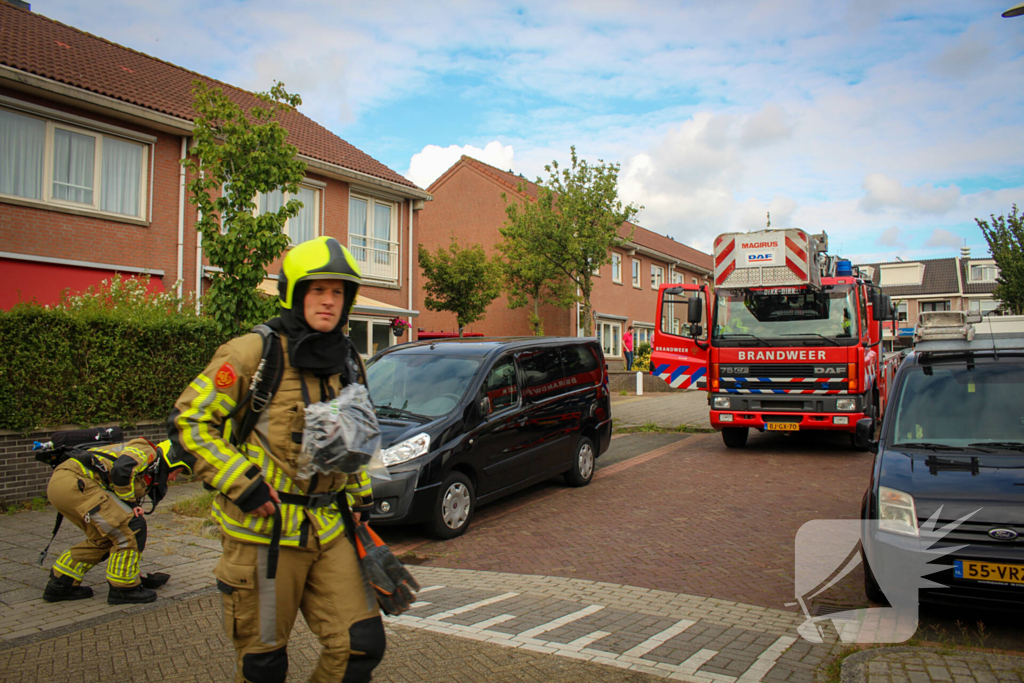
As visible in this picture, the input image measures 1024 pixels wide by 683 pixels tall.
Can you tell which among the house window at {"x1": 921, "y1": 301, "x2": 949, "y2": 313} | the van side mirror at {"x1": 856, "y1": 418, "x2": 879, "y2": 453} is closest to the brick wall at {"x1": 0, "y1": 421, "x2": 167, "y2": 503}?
the van side mirror at {"x1": 856, "y1": 418, "x2": 879, "y2": 453}

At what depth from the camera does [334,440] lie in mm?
2518

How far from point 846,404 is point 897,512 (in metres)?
6.69

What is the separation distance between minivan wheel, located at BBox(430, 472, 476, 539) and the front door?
6.13m

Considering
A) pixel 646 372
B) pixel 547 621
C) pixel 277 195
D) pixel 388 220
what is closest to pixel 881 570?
pixel 547 621

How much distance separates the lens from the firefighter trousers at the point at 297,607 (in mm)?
2480

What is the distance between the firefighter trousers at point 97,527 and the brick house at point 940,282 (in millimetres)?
62745

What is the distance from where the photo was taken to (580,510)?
7.95 metres

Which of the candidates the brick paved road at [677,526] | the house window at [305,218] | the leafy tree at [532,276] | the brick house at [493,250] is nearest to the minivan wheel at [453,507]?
the brick paved road at [677,526]

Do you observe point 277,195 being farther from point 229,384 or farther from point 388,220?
point 229,384

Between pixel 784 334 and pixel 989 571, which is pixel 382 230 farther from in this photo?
pixel 989 571

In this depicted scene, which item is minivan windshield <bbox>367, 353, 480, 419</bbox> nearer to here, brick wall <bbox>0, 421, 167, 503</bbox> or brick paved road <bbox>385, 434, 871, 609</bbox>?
brick paved road <bbox>385, 434, 871, 609</bbox>

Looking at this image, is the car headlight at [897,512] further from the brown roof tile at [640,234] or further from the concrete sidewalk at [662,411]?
the brown roof tile at [640,234]

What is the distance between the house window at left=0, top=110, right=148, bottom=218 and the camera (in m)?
13.3

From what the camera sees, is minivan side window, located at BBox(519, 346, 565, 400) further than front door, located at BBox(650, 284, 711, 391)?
No
